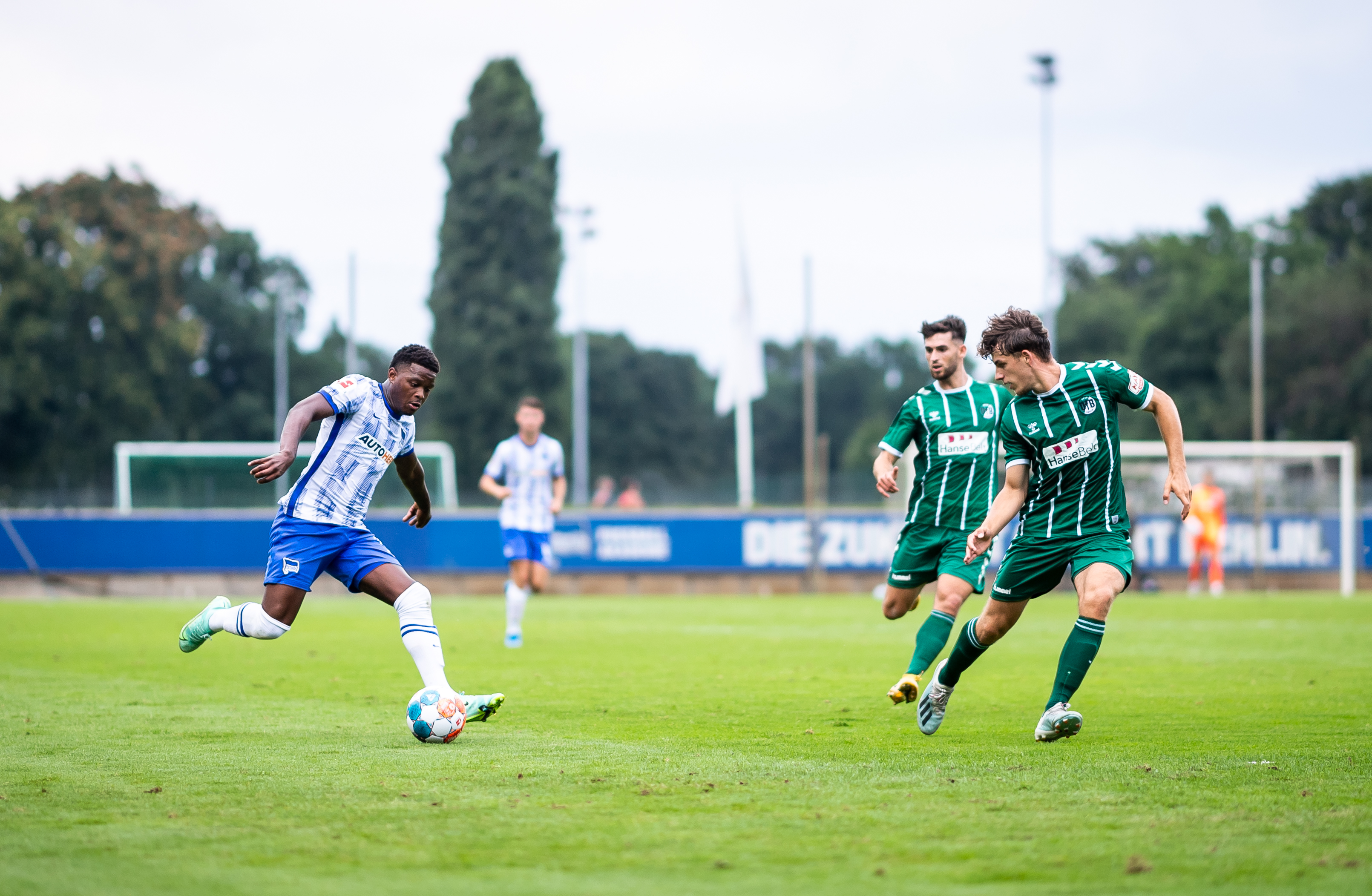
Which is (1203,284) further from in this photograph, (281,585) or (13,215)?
(281,585)

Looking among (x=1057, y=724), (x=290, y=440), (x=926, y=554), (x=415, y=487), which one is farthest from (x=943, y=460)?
(x=290, y=440)

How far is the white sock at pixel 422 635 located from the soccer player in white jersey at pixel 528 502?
7060 mm

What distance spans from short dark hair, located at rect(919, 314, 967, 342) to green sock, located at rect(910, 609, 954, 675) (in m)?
1.74

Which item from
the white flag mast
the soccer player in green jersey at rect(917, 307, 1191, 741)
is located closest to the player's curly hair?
the soccer player in green jersey at rect(917, 307, 1191, 741)

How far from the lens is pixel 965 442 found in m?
9.30

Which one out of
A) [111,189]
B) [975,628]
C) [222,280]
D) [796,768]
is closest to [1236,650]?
[975,628]

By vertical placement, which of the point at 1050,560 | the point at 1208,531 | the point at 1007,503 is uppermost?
the point at 1007,503

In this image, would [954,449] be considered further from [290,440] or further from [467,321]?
[467,321]

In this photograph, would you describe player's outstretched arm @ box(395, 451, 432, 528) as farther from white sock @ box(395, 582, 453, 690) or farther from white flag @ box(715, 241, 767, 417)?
white flag @ box(715, 241, 767, 417)

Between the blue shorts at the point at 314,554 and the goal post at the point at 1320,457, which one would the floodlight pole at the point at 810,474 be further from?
the blue shorts at the point at 314,554

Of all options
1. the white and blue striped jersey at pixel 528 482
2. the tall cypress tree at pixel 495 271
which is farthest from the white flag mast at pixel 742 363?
the white and blue striped jersey at pixel 528 482

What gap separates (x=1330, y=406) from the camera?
57406 millimetres

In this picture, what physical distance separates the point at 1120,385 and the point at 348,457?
13.1 ft

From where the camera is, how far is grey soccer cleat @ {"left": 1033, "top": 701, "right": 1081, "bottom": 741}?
23.6 ft
